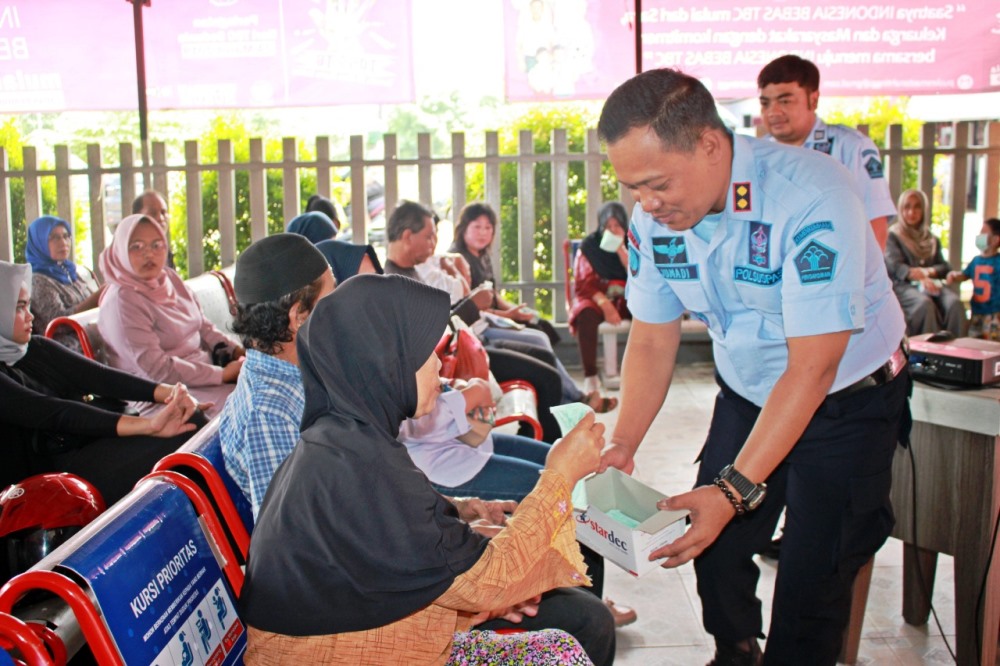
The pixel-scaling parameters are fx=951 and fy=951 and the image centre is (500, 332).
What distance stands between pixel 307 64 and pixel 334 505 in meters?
6.75

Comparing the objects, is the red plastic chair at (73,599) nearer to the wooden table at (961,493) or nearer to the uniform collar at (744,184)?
the uniform collar at (744,184)

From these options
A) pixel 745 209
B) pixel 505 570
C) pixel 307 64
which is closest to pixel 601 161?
pixel 307 64

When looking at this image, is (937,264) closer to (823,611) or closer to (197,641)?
(823,611)

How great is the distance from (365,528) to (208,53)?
6.92 meters

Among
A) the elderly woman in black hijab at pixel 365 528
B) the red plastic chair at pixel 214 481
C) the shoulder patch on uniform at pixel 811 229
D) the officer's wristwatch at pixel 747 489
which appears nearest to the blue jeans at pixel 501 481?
the red plastic chair at pixel 214 481

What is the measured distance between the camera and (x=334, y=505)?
5.36ft

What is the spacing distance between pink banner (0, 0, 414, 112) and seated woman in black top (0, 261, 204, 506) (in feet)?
15.0

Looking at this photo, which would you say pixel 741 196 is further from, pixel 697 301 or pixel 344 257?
pixel 344 257

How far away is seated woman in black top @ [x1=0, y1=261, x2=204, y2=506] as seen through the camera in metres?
3.38

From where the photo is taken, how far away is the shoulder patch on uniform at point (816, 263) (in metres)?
1.98

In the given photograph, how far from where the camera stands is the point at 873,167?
4125 millimetres

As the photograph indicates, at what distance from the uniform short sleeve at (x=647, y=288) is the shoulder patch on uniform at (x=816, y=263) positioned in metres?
0.46

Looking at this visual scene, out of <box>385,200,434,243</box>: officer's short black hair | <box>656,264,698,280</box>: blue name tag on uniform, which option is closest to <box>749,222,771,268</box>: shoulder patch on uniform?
<box>656,264,698,280</box>: blue name tag on uniform

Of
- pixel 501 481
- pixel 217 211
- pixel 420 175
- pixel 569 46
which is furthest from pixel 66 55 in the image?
pixel 501 481
